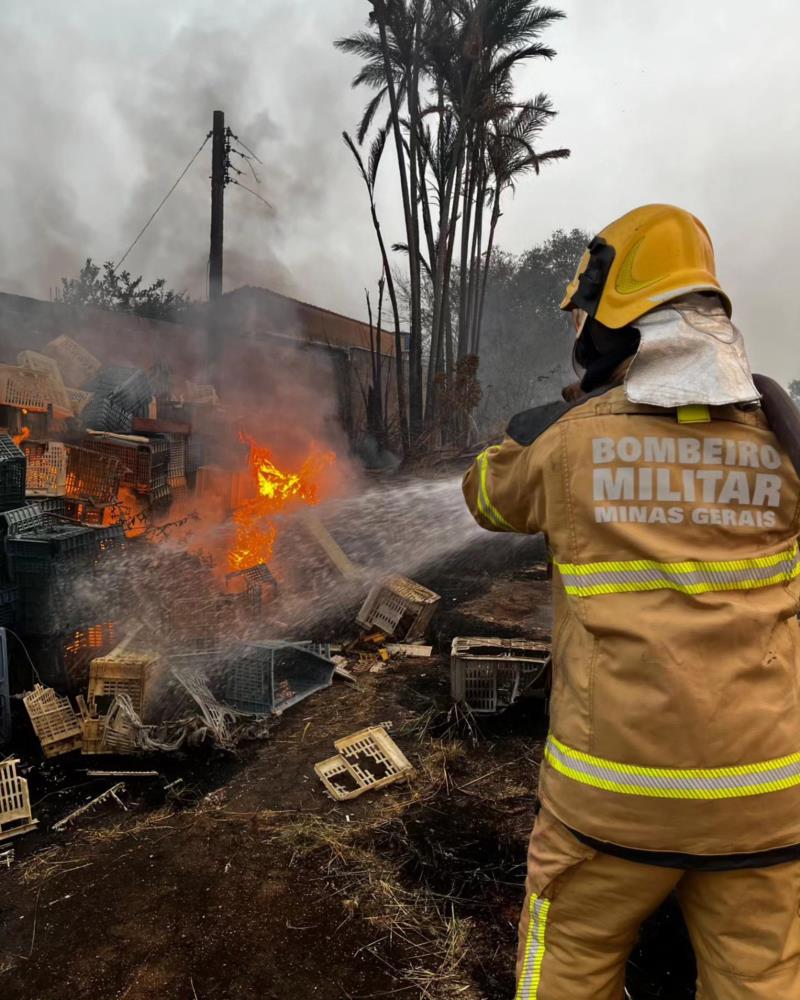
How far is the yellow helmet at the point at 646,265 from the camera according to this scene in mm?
1580

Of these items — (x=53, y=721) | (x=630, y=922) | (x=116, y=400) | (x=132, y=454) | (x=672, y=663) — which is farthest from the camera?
(x=116, y=400)

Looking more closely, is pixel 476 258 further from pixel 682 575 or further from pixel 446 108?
pixel 682 575

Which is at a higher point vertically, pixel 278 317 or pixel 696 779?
pixel 278 317

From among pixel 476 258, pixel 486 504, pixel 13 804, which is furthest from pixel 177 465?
pixel 476 258

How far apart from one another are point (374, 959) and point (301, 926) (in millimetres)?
353

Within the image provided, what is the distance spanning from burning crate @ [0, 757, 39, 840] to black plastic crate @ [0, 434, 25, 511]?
2144 mm

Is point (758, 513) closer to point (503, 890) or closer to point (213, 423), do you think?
point (503, 890)

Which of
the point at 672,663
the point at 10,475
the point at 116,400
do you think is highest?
the point at 116,400

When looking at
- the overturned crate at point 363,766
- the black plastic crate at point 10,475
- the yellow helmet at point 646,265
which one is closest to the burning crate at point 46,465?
the black plastic crate at point 10,475

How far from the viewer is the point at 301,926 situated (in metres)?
2.63

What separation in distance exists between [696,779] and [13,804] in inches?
142

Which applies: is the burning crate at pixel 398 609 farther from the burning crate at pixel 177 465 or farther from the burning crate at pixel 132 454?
the burning crate at pixel 177 465

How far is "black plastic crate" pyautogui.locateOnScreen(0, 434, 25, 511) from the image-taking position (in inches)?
191

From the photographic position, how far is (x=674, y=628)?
1374mm
